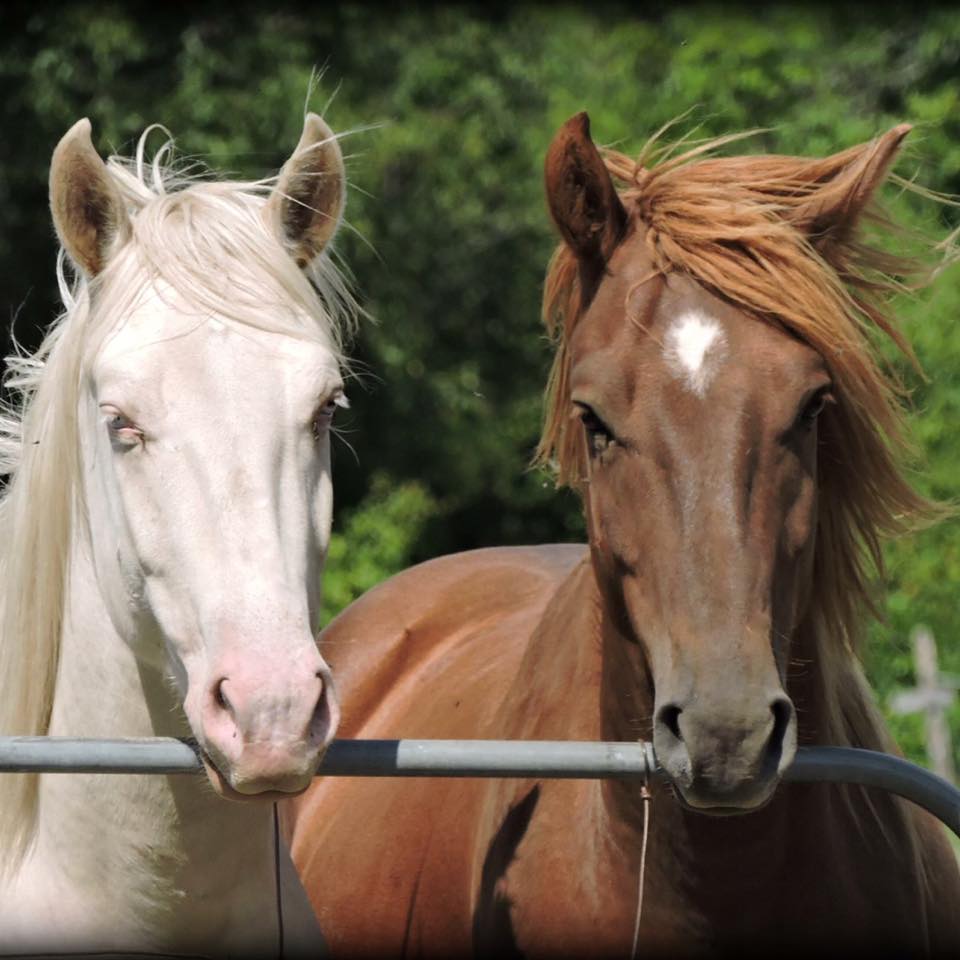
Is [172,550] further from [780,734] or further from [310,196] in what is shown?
[780,734]

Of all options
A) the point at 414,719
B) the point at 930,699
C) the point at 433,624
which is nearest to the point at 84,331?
the point at 414,719

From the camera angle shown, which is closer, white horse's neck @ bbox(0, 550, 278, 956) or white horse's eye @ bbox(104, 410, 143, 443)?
white horse's eye @ bbox(104, 410, 143, 443)

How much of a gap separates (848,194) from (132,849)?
165 centimetres

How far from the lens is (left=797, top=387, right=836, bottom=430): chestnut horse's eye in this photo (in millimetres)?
2430

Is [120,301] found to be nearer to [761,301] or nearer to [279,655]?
[279,655]

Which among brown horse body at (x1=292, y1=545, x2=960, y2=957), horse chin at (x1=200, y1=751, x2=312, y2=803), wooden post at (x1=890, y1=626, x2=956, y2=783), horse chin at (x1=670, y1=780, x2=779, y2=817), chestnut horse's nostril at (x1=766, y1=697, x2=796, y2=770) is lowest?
wooden post at (x1=890, y1=626, x2=956, y2=783)

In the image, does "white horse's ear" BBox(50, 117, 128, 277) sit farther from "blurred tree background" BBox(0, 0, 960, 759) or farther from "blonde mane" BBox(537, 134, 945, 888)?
"blurred tree background" BBox(0, 0, 960, 759)

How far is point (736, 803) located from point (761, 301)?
810mm

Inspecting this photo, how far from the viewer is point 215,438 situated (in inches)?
88.1

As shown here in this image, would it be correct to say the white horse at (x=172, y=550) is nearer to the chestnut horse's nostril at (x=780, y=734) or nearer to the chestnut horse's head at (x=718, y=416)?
the chestnut horse's head at (x=718, y=416)

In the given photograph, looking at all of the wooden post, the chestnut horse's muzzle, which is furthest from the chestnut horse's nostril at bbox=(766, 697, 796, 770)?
the wooden post

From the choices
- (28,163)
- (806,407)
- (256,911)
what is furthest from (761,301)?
(28,163)

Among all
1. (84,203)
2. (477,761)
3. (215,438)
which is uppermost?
(84,203)

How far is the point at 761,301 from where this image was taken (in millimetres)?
2449
